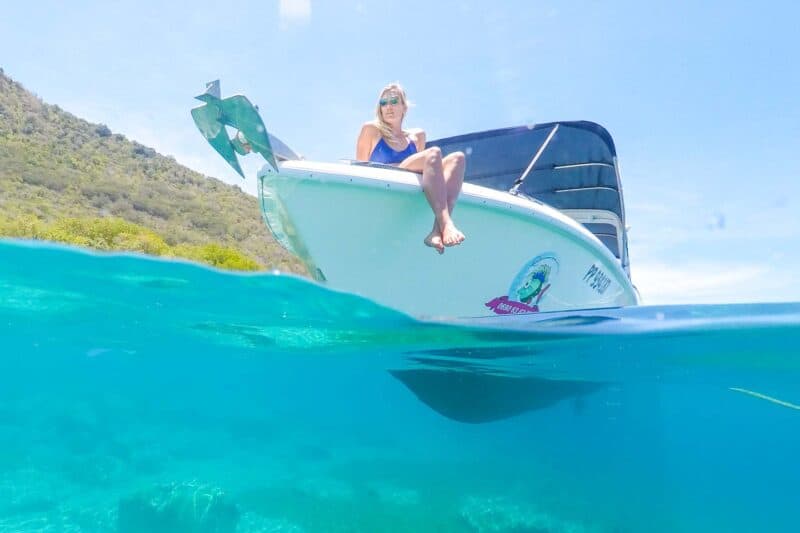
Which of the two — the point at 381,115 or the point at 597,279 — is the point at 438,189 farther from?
the point at 597,279

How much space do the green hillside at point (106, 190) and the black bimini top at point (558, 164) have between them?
9.43ft

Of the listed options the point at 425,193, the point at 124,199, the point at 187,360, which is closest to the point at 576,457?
the point at 187,360

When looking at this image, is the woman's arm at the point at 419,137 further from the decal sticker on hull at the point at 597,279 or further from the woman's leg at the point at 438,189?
the decal sticker on hull at the point at 597,279

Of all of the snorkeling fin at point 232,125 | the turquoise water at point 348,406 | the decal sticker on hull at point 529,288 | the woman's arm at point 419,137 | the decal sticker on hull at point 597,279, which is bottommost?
the turquoise water at point 348,406

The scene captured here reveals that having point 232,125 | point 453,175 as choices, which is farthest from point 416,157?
point 232,125

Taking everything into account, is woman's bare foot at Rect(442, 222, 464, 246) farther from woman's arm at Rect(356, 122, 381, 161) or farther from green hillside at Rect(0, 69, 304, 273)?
green hillside at Rect(0, 69, 304, 273)

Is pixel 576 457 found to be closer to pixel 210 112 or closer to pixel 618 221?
pixel 618 221

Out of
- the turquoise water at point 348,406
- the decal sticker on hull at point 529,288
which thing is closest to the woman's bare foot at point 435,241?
the decal sticker on hull at point 529,288

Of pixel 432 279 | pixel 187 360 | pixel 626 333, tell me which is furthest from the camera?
pixel 187 360

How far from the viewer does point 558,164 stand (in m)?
6.23

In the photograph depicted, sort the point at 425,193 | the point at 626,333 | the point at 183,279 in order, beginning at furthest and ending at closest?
the point at 626,333
the point at 183,279
the point at 425,193

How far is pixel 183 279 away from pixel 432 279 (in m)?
3.09

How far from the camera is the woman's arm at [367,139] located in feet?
12.9

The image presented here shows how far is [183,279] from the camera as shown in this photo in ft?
17.8
